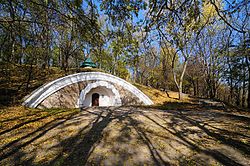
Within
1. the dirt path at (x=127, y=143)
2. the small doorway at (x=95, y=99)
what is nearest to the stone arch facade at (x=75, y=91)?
the small doorway at (x=95, y=99)

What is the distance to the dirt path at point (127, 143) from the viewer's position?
10.1 feet

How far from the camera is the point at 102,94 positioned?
44.8ft

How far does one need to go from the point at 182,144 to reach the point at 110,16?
412 cm

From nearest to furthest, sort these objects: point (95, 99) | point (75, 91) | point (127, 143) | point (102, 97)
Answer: point (127, 143), point (75, 91), point (95, 99), point (102, 97)

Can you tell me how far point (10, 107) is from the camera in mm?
6582

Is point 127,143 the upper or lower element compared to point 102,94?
lower

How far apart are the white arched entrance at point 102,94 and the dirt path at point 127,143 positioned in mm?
5587

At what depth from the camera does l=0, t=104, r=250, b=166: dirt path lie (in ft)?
10.1

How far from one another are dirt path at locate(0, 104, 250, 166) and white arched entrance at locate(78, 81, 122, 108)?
5.59m

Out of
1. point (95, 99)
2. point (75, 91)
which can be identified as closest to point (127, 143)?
point (75, 91)

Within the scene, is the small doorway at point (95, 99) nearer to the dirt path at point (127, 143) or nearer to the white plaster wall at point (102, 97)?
the white plaster wall at point (102, 97)

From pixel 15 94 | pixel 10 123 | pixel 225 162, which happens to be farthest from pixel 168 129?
pixel 15 94

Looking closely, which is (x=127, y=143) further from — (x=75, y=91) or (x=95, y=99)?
(x=95, y=99)

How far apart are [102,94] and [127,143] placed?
33.0 ft
